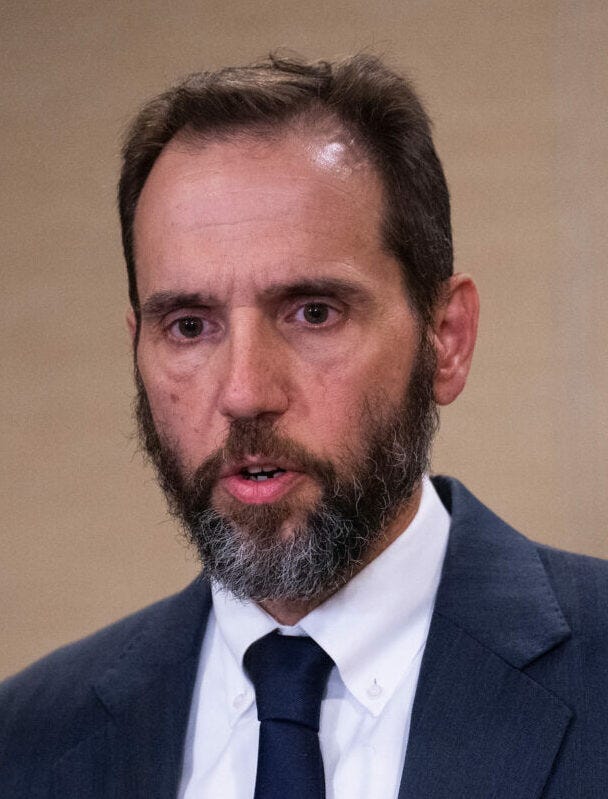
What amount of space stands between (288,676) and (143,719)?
25cm

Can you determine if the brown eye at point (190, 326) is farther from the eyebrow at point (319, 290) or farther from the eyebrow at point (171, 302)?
the eyebrow at point (319, 290)

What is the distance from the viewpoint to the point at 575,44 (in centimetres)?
261

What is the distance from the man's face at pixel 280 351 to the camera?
1708 mm

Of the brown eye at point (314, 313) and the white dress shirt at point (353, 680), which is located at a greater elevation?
the brown eye at point (314, 313)

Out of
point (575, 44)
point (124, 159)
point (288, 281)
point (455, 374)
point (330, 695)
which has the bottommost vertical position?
point (330, 695)

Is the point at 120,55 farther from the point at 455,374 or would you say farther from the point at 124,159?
the point at 455,374

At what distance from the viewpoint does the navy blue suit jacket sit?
5.42 ft

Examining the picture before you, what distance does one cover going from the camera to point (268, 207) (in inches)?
68.2

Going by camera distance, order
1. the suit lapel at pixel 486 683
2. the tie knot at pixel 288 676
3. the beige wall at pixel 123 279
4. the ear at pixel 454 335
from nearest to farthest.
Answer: the suit lapel at pixel 486 683 → the tie knot at pixel 288 676 → the ear at pixel 454 335 → the beige wall at pixel 123 279

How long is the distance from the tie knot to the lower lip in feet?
0.73

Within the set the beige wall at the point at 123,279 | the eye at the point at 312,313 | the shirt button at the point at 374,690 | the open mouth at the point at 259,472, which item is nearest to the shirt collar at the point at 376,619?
the shirt button at the point at 374,690

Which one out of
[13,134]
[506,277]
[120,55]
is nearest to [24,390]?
[13,134]

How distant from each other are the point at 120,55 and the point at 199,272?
1.34m

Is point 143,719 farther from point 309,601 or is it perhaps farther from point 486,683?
point 486,683
